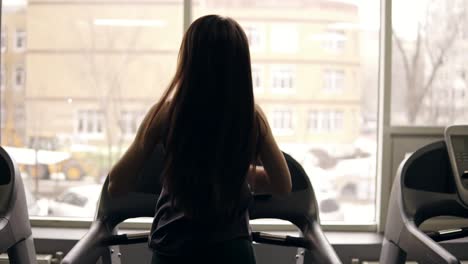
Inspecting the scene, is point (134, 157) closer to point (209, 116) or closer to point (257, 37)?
point (209, 116)

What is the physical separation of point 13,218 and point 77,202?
1.12 m

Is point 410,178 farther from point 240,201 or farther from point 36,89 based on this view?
point 36,89

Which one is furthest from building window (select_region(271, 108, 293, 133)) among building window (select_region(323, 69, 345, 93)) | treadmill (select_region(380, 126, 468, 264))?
Answer: treadmill (select_region(380, 126, 468, 264))

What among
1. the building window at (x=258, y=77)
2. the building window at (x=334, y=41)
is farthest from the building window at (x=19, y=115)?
the building window at (x=334, y=41)

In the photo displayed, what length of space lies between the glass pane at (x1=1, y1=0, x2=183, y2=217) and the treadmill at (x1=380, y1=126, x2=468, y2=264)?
1505mm

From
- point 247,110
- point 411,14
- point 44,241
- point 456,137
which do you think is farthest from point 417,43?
point 44,241

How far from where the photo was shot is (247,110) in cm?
148

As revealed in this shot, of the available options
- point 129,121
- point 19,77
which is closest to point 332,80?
point 129,121

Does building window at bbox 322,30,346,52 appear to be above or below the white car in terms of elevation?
above

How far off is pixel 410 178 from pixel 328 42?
1.10 m

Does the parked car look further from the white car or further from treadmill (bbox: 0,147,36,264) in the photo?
treadmill (bbox: 0,147,36,264)

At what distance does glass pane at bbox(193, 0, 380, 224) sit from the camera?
335 cm

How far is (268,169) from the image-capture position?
1.61 meters

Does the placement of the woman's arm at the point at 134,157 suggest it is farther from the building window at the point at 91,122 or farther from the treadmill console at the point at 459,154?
the building window at the point at 91,122
